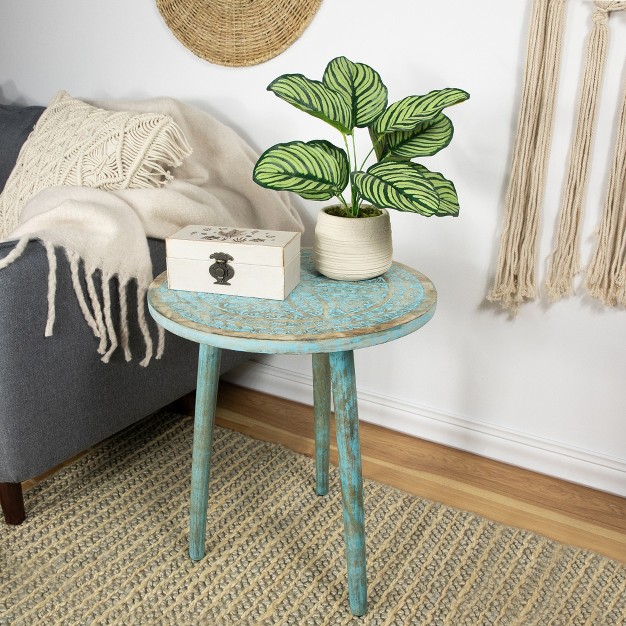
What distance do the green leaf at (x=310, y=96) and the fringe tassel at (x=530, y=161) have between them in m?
0.43

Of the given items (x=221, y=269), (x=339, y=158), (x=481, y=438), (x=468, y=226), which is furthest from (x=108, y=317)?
(x=481, y=438)

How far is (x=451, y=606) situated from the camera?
1.17m

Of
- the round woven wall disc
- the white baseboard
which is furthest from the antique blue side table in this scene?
the round woven wall disc

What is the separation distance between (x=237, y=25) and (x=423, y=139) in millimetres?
721

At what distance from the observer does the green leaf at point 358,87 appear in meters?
1.13

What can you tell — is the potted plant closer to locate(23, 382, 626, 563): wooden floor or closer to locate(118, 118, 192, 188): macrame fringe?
locate(118, 118, 192, 188): macrame fringe

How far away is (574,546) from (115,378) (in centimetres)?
94

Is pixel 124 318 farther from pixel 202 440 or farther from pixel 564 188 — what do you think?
pixel 564 188

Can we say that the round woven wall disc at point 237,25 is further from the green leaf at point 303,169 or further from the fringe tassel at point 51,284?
the fringe tassel at point 51,284

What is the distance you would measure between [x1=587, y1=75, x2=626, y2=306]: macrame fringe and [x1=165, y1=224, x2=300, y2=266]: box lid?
614mm

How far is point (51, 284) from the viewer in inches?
45.8

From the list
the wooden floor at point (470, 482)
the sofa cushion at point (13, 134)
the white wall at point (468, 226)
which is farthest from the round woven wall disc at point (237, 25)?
the wooden floor at point (470, 482)

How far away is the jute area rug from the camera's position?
3.78 ft

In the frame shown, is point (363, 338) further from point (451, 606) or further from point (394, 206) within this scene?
point (451, 606)
